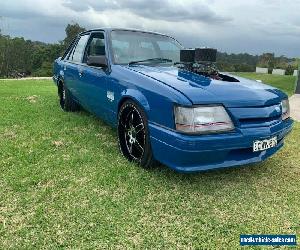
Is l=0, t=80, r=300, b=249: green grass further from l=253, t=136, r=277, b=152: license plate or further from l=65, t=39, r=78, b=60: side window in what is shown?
l=65, t=39, r=78, b=60: side window

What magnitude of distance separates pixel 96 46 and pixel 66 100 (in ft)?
5.92

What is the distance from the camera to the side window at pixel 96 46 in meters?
4.99

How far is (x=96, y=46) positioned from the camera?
17.3ft

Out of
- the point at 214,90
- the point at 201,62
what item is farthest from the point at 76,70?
the point at 214,90

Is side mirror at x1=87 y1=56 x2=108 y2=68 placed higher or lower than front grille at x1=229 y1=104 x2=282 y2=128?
higher

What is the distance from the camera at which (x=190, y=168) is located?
3303 mm

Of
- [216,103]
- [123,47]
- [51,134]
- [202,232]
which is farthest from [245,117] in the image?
[51,134]

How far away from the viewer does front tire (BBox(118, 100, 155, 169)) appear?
12.3 feet

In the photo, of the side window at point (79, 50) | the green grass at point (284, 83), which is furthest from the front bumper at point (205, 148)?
the green grass at point (284, 83)

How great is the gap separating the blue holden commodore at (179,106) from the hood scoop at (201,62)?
12 mm

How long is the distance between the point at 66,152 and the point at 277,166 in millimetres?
2517

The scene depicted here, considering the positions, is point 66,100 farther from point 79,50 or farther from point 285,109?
point 285,109

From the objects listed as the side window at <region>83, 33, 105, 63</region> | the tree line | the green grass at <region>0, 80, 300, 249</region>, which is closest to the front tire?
the green grass at <region>0, 80, 300, 249</region>

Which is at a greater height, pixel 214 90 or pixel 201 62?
pixel 201 62
